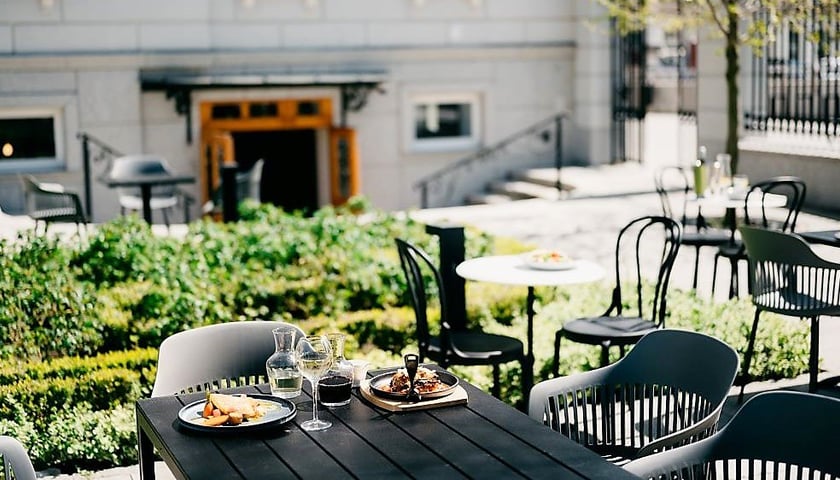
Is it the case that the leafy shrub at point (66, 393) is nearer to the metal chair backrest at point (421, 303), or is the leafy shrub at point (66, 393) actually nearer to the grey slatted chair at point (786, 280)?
the metal chair backrest at point (421, 303)

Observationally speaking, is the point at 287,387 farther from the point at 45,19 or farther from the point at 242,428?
the point at 45,19

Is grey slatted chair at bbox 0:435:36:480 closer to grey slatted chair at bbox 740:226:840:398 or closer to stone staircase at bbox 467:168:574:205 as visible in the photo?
grey slatted chair at bbox 740:226:840:398

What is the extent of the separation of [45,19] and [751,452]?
563 inches

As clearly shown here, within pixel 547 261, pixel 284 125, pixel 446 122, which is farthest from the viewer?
pixel 446 122

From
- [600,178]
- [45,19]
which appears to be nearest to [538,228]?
[600,178]

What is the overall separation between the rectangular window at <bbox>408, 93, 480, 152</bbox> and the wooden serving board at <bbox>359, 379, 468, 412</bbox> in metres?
14.8

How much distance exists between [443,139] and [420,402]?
15263 mm

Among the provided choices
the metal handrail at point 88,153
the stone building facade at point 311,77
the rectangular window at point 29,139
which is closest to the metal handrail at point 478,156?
the stone building facade at point 311,77

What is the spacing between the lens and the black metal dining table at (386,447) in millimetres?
3248

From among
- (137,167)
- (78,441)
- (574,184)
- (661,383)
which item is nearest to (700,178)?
(661,383)

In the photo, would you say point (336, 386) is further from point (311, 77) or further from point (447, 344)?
point (311, 77)

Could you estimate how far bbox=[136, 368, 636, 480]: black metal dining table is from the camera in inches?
128

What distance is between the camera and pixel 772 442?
335 centimetres

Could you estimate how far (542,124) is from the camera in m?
18.9
